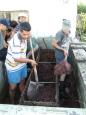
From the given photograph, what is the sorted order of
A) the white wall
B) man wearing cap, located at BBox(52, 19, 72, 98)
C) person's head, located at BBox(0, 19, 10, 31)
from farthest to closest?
the white wall
man wearing cap, located at BBox(52, 19, 72, 98)
person's head, located at BBox(0, 19, 10, 31)

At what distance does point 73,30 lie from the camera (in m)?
8.42

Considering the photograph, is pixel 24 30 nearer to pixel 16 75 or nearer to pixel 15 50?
pixel 15 50

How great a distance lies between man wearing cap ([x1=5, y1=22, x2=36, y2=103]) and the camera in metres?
5.27

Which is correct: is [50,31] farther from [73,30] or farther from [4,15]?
[4,15]

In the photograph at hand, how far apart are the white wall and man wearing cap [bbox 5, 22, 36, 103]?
2.84 metres

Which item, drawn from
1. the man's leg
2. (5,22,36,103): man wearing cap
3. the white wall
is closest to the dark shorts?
(5,22,36,103): man wearing cap

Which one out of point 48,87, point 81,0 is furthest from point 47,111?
point 81,0

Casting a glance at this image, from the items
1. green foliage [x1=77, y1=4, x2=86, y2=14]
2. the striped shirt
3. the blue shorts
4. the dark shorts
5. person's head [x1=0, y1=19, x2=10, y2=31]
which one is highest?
person's head [x1=0, y1=19, x2=10, y2=31]

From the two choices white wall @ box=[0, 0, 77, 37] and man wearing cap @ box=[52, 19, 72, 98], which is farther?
white wall @ box=[0, 0, 77, 37]

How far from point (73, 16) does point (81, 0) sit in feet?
42.1

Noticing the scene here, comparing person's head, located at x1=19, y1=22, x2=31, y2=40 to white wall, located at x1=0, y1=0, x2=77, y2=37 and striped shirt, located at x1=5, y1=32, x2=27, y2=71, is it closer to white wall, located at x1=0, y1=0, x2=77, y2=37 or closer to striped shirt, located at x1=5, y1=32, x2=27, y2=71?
striped shirt, located at x1=5, y1=32, x2=27, y2=71

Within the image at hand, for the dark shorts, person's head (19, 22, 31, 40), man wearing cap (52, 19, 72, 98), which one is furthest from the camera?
the dark shorts

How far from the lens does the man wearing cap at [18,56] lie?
5.27m

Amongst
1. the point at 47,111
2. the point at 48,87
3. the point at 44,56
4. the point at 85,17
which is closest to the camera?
the point at 47,111
